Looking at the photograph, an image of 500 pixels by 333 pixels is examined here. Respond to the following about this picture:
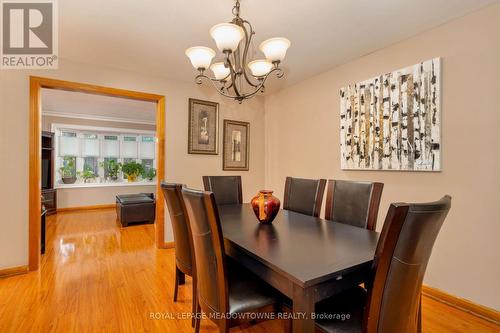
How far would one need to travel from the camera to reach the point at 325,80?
10.7 feet

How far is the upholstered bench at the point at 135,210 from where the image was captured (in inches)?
179

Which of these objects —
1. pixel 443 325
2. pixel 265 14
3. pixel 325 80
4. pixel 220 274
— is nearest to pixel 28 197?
pixel 220 274

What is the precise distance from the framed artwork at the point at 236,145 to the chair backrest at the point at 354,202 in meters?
2.19

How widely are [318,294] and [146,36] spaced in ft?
8.56

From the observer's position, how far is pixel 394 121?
95.0 inches

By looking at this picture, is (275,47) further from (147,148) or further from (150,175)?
(147,148)

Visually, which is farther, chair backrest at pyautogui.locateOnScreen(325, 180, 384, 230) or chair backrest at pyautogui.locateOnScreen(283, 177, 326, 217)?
chair backrest at pyautogui.locateOnScreen(283, 177, 326, 217)

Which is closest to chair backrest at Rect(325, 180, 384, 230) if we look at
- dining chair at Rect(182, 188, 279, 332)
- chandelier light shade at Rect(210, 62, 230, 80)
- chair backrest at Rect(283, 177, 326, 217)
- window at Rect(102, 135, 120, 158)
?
chair backrest at Rect(283, 177, 326, 217)

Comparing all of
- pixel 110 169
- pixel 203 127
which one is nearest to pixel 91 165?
pixel 110 169

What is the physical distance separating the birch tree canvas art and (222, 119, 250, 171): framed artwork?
1672mm

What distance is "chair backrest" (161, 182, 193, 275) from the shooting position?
1.72m

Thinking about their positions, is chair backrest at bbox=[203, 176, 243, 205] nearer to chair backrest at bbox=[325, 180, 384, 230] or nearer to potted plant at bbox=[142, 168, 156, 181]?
chair backrest at bbox=[325, 180, 384, 230]

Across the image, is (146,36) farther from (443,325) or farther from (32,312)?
(443,325)

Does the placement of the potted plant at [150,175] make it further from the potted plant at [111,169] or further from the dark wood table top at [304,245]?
the dark wood table top at [304,245]
